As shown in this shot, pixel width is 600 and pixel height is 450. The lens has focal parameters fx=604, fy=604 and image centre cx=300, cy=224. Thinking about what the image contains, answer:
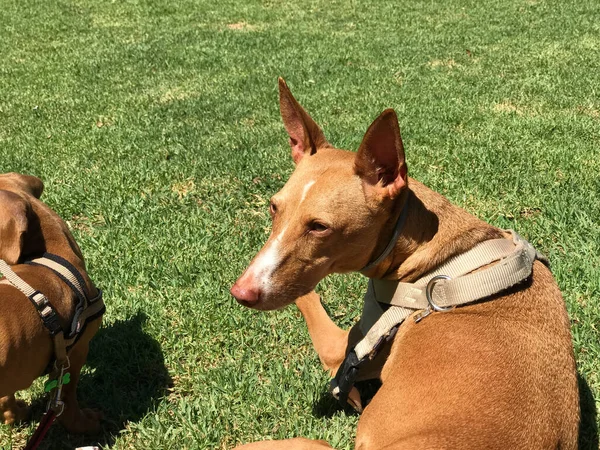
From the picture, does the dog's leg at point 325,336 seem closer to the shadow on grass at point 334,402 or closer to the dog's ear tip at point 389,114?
the shadow on grass at point 334,402

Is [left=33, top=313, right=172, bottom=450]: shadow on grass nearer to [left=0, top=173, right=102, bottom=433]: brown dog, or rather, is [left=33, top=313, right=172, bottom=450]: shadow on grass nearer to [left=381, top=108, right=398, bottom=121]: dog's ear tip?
[left=0, top=173, right=102, bottom=433]: brown dog

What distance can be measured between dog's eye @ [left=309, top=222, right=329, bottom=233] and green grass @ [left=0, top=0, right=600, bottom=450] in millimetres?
1330

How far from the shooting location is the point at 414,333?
3.07 m

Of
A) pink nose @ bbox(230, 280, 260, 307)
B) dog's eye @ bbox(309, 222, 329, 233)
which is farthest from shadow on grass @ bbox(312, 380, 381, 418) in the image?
dog's eye @ bbox(309, 222, 329, 233)

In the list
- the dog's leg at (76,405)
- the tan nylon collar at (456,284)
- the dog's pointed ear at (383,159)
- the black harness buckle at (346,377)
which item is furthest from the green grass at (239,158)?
the dog's pointed ear at (383,159)

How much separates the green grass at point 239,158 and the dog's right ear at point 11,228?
3.85 ft

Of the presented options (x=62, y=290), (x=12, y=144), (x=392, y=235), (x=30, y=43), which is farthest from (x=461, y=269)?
(x=30, y=43)

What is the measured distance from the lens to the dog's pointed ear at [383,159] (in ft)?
9.73

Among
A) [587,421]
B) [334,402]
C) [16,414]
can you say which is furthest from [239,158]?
[587,421]

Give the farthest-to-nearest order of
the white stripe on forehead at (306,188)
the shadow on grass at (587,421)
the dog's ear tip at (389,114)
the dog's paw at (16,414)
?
the dog's paw at (16,414) → the shadow on grass at (587,421) → the white stripe on forehead at (306,188) → the dog's ear tip at (389,114)

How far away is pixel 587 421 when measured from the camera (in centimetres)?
360

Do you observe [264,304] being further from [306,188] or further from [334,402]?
[334,402]

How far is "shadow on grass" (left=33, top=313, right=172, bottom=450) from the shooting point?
384cm

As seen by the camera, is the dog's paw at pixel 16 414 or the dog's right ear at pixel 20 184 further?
the dog's right ear at pixel 20 184
